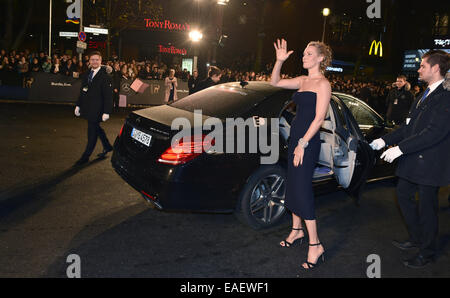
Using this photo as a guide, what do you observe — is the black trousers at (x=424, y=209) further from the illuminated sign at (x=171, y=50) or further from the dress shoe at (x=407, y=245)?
the illuminated sign at (x=171, y=50)

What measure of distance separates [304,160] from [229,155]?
2.64 feet

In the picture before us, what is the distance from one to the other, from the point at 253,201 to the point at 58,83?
1333cm

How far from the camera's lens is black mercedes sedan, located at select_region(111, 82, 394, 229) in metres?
3.99

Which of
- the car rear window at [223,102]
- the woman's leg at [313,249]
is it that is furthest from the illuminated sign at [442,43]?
the woman's leg at [313,249]

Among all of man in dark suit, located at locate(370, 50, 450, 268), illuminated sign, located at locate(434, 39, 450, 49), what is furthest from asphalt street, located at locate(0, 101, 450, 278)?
illuminated sign, located at locate(434, 39, 450, 49)

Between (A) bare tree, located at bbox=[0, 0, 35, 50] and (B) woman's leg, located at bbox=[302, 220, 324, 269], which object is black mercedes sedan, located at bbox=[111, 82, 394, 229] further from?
(A) bare tree, located at bbox=[0, 0, 35, 50]

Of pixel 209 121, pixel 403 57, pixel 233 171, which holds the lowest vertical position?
pixel 233 171

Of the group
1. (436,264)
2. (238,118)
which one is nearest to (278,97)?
(238,118)

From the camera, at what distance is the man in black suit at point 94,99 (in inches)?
270

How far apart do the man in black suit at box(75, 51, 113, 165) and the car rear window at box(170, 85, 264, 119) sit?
7.00 ft

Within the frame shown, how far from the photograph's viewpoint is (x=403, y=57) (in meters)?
40.7

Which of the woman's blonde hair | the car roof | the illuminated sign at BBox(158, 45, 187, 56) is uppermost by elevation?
the illuminated sign at BBox(158, 45, 187, 56)

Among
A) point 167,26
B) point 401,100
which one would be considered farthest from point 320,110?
point 167,26
